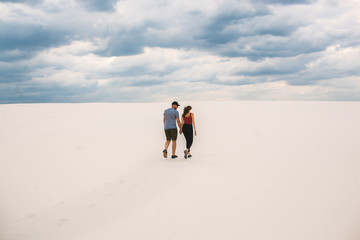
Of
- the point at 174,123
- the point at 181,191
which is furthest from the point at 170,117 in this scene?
the point at 181,191

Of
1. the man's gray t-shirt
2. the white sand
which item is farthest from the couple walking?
the white sand

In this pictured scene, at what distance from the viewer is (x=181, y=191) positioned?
614 cm

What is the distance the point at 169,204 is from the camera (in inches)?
212

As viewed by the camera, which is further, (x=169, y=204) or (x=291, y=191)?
(x=291, y=191)

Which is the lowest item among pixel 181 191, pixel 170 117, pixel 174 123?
pixel 181 191

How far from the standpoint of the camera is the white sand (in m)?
4.37

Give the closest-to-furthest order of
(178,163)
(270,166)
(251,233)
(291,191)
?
(251,233), (291,191), (270,166), (178,163)

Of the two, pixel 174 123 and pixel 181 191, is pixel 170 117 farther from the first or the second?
pixel 181 191

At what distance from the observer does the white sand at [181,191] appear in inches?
172

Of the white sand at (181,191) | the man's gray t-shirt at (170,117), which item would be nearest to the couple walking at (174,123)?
the man's gray t-shirt at (170,117)

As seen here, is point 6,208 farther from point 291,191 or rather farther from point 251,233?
point 291,191

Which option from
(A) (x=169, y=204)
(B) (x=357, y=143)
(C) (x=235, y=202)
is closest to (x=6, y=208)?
(A) (x=169, y=204)

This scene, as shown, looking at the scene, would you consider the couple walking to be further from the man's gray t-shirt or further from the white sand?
the white sand

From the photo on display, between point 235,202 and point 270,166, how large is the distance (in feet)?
11.3
